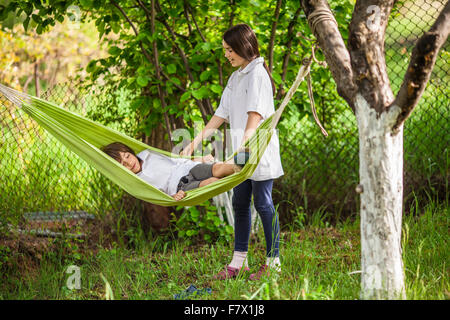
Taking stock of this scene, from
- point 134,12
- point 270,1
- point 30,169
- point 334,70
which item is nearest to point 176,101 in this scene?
point 134,12

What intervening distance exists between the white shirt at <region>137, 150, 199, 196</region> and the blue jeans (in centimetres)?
31

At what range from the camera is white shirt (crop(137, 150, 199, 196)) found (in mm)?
2377

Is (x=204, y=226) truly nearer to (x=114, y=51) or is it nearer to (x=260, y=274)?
(x=260, y=274)

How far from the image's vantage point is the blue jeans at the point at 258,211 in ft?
7.09

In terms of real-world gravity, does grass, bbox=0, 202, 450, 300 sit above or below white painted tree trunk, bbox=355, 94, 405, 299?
below

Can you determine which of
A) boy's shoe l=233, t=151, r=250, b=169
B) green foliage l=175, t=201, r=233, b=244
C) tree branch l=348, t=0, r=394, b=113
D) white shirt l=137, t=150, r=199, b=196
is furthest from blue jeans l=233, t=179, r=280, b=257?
tree branch l=348, t=0, r=394, b=113

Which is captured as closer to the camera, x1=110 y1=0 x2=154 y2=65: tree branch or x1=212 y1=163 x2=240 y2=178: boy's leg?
x1=212 y1=163 x2=240 y2=178: boy's leg

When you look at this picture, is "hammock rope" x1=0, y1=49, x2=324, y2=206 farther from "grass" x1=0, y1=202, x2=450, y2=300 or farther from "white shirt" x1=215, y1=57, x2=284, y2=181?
"grass" x1=0, y1=202, x2=450, y2=300

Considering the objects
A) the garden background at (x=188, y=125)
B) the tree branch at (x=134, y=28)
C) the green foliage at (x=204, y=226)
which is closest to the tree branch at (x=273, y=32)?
the garden background at (x=188, y=125)

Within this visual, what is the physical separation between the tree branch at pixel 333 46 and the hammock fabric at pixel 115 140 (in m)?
0.11

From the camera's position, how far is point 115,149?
2.41 meters

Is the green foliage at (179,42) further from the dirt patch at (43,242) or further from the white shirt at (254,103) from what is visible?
the dirt patch at (43,242)

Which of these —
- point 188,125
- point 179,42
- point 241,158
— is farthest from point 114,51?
point 241,158
